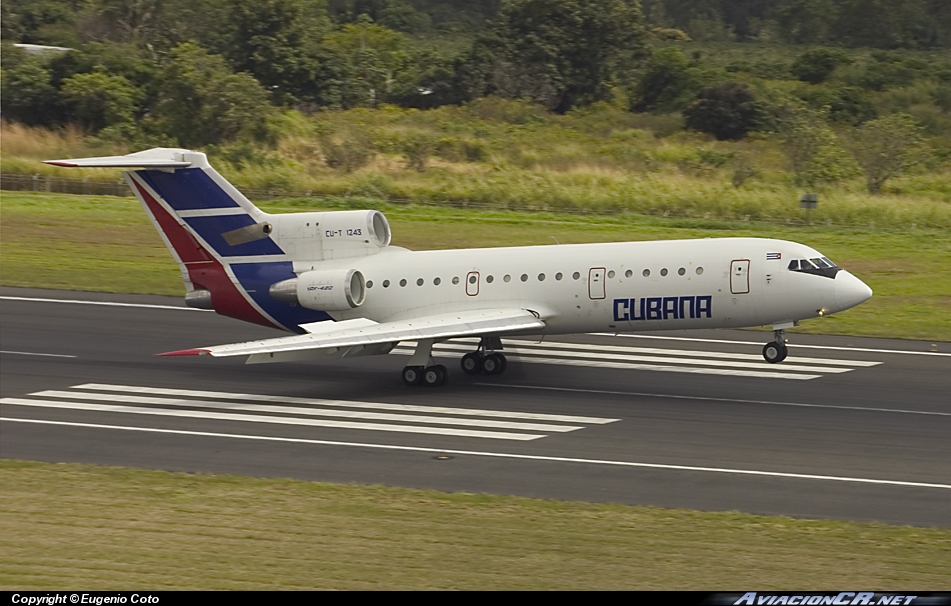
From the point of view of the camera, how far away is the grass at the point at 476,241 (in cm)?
4006

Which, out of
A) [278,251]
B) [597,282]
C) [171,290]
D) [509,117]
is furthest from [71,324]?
[509,117]

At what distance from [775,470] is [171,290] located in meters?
25.3

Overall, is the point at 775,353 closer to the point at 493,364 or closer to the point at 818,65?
the point at 493,364

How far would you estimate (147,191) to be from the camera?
32.4 metres

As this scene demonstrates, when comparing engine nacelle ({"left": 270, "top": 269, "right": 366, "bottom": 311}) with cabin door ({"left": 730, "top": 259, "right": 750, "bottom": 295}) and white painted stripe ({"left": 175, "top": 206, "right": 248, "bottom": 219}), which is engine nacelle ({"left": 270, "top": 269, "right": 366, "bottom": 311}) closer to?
white painted stripe ({"left": 175, "top": 206, "right": 248, "bottom": 219})

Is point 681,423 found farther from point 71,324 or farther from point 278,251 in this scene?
point 71,324

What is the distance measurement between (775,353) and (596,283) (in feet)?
14.4

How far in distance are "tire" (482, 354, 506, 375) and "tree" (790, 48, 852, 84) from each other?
71.8 metres

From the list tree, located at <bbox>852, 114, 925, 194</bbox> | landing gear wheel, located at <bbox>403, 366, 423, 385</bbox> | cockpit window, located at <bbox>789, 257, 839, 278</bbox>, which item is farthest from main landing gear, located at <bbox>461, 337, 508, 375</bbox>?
tree, located at <bbox>852, 114, 925, 194</bbox>

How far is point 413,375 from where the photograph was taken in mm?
30328

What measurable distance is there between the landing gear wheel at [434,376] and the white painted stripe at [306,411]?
2.65 m

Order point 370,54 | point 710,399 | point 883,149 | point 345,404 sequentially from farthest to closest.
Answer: point 370,54
point 883,149
point 710,399
point 345,404

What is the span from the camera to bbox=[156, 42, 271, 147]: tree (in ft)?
254

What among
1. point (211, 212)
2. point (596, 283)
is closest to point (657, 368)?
point (596, 283)
